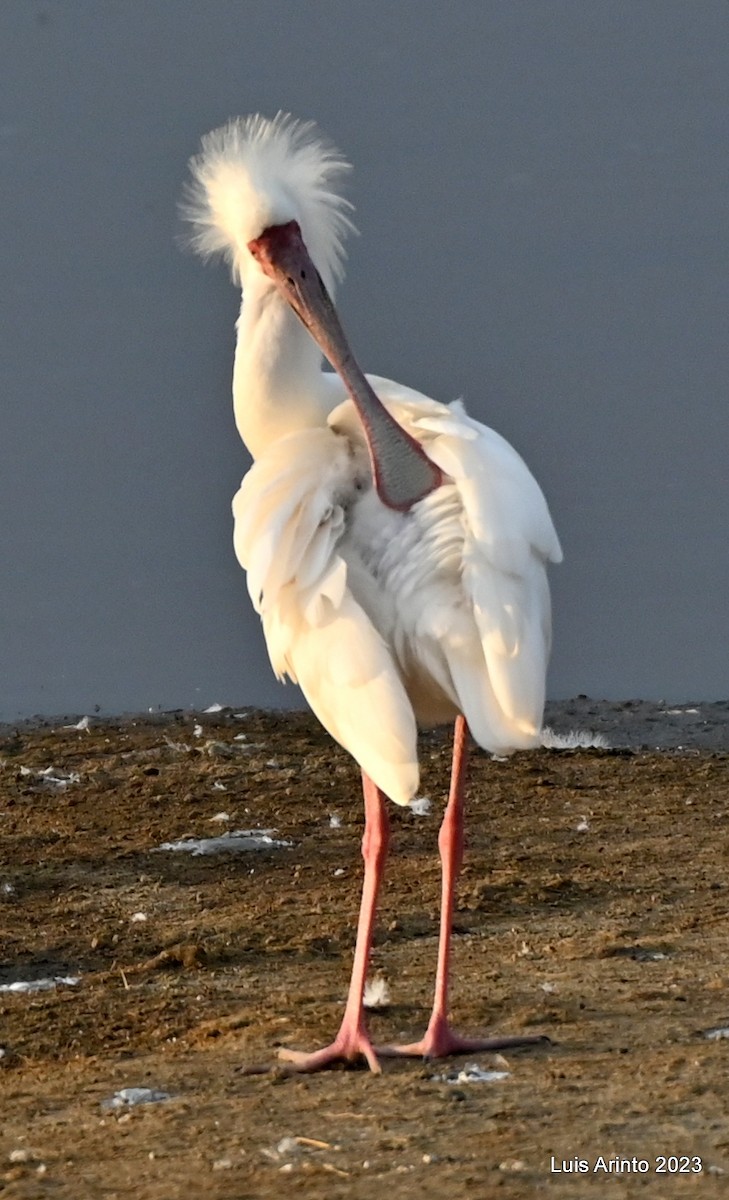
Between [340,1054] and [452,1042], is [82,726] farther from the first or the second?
[452,1042]

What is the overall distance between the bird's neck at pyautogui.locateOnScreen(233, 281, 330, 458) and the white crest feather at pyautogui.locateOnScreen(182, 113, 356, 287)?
28cm

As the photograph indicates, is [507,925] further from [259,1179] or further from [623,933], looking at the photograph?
[259,1179]

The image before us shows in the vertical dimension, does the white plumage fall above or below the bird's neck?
below

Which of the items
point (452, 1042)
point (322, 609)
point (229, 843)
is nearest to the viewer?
point (322, 609)

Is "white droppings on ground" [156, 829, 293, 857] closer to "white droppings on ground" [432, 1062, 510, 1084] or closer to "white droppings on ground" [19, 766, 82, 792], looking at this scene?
"white droppings on ground" [19, 766, 82, 792]

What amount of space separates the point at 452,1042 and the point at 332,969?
4.01 ft

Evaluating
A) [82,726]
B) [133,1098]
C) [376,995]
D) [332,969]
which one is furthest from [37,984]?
[82,726]

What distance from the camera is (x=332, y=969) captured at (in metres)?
6.87

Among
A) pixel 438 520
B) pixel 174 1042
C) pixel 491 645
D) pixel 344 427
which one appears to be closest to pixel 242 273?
pixel 344 427

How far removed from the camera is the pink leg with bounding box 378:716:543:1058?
5707mm

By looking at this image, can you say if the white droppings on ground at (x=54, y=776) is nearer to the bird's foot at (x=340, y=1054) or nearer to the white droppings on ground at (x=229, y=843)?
the white droppings on ground at (x=229, y=843)

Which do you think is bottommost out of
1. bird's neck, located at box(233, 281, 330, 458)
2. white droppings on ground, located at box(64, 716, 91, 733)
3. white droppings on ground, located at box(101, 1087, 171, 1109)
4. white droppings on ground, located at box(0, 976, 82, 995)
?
white droppings on ground, located at box(101, 1087, 171, 1109)

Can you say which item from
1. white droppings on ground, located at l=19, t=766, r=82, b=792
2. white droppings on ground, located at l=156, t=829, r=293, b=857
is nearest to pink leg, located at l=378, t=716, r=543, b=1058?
white droppings on ground, located at l=156, t=829, r=293, b=857

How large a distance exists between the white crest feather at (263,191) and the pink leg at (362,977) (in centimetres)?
196
